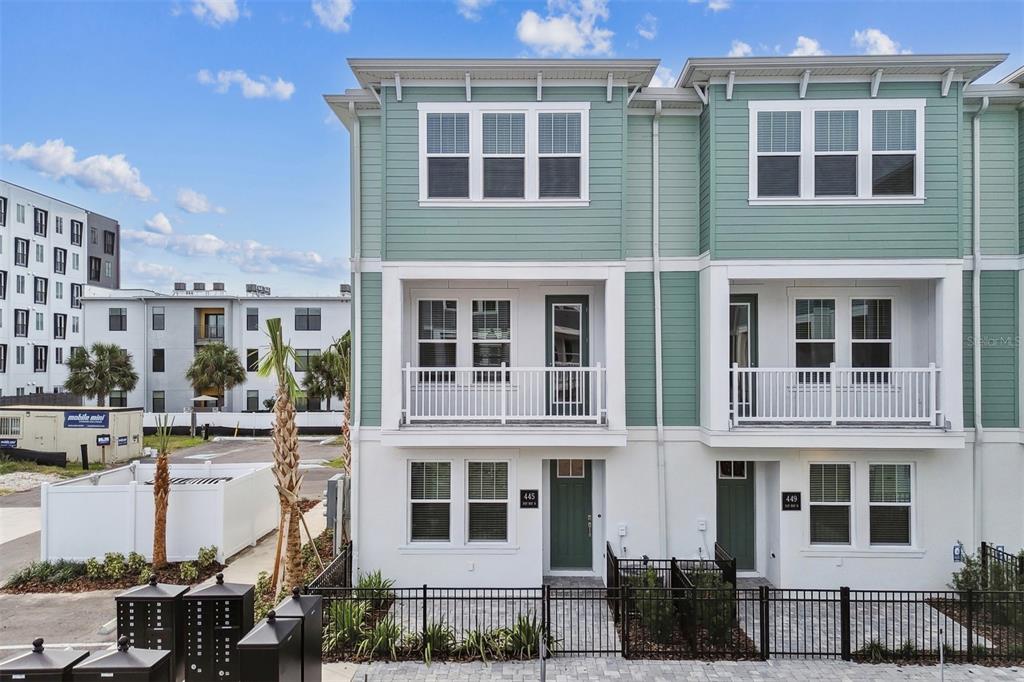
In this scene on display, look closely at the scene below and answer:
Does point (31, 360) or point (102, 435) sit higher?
point (31, 360)

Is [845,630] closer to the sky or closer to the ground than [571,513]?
closer to the ground

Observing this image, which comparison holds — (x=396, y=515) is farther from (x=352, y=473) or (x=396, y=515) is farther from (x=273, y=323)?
(x=273, y=323)

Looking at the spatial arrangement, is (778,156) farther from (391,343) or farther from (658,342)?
(391,343)

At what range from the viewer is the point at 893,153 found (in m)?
10.2

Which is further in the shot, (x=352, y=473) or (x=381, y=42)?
(x=381, y=42)

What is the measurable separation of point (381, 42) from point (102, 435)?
22257mm

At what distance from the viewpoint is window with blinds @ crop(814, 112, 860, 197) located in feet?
33.7

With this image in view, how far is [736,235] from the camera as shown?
1024cm

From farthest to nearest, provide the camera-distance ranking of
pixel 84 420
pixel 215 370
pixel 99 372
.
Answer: pixel 215 370
pixel 99 372
pixel 84 420

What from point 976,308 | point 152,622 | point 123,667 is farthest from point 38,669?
point 976,308

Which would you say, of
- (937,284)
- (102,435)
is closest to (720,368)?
(937,284)

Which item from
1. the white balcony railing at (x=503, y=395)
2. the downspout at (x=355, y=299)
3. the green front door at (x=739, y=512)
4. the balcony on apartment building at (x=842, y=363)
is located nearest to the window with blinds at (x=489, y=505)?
the white balcony railing at (x=503, y=395)

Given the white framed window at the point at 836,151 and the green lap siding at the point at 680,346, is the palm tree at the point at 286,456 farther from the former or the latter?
the white framed window at the point at 836,151

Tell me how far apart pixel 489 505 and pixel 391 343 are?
11.7 feet
